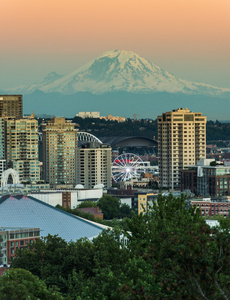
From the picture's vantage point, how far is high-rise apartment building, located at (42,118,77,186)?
525ft

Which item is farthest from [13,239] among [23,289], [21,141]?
[21,141]

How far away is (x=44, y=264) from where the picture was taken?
52.8 m

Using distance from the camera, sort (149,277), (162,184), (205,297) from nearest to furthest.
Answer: (205,297) → (149,277) → (162,184)

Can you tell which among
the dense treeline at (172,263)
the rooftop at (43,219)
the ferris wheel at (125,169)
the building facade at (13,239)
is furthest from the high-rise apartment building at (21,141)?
the dense treeline at (172,263)

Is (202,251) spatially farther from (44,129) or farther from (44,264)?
(44,129)

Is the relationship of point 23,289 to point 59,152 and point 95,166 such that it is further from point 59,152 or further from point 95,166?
point 59,152

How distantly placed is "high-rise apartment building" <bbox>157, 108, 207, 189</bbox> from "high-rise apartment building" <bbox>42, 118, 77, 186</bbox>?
57.0 ft

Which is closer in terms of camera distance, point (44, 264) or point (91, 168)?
point (44, 264)

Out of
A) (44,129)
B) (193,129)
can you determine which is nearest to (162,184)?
(193,129)

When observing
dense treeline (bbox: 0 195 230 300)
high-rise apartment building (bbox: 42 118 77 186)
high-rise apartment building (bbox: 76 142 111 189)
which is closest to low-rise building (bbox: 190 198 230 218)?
high-rise apartment building (bbox: 76 142 111 189)

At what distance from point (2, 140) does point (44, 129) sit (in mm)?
8852

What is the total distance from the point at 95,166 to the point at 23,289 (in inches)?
4212

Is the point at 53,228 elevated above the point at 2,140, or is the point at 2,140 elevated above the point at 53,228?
the point at 2,140

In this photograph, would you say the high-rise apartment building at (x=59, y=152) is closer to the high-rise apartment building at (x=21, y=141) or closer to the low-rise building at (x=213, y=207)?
the high-rise apartment building at (x=21, y=141)
